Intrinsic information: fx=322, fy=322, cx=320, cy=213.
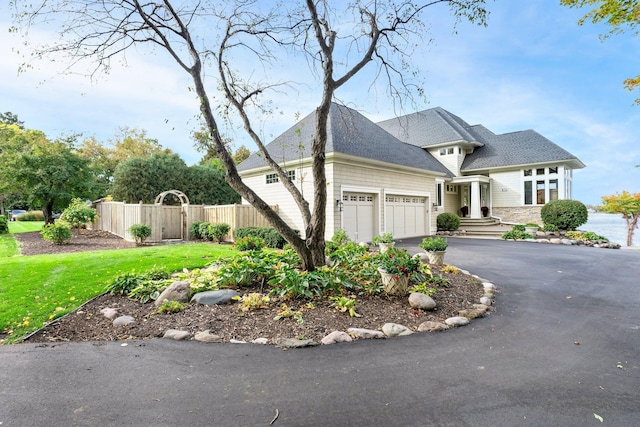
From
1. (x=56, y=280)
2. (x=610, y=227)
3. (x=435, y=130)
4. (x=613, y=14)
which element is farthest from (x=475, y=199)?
(x=56, y=280)

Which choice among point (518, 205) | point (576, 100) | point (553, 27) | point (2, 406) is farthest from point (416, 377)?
point (518, 205)

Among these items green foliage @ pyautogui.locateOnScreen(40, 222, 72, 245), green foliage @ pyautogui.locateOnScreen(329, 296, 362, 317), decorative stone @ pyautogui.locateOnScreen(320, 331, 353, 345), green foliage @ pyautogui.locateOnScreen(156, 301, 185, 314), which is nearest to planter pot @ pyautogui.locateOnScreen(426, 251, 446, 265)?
green foliage @ pyautogui.locateOnScreen(329, 296, 362, 317)

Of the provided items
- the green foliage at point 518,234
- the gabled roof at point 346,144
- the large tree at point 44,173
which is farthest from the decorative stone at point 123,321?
the large tree at point 44,173

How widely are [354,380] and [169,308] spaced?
309 centimetres

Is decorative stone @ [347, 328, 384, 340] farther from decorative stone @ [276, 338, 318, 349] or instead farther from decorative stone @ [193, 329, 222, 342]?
decorative stone @ [193, 329, 222, 342]

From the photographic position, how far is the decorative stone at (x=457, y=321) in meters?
4.32

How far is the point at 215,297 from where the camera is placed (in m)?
4.97

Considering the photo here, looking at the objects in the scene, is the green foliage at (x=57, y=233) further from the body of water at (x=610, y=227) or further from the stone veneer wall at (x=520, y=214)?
the body of water at (x=610, y=227)

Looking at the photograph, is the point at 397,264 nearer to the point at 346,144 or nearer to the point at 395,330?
the point at 395,330

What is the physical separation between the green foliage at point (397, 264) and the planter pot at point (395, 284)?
0.06m

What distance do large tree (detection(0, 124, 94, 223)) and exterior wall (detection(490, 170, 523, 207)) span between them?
80.4ft

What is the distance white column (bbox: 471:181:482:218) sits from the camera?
1984 centimetres

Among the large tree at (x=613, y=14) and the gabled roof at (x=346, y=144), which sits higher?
the large tree at (x=613, y=14)

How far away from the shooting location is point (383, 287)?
17.4ft
